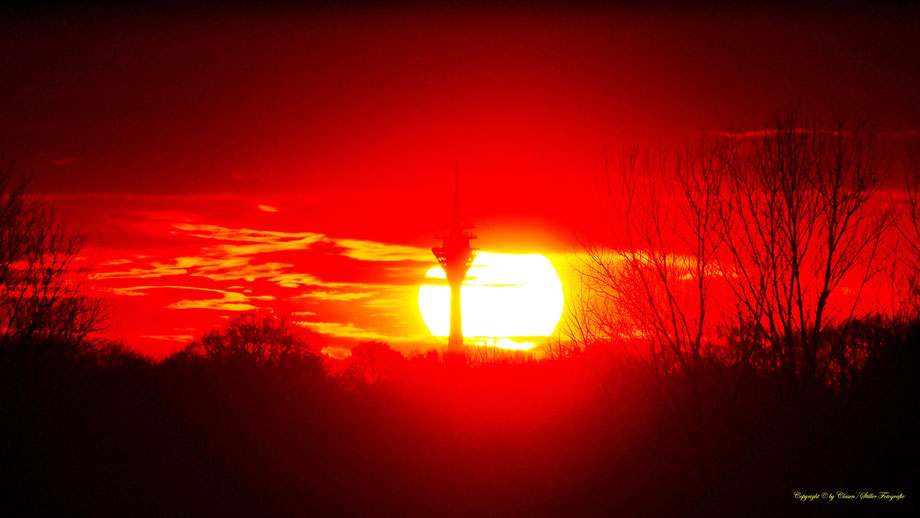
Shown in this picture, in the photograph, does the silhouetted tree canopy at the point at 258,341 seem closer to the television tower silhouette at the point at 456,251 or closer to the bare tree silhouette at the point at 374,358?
the bare tree silhouette at the point at 374,358

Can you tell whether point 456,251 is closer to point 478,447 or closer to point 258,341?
point 258,341

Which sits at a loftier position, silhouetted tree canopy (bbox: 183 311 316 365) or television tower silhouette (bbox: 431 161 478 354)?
television tower silhouette (bbox: 431 161 478 354)

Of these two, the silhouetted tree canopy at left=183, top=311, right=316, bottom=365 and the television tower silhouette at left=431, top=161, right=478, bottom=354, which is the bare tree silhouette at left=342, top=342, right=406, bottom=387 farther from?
the television tower silhouette at left=431, top=161, right=478, bottom=354

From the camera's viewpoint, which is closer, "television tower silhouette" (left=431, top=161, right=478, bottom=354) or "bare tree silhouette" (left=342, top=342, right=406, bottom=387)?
"bare tree silhouette" (left=342, top=342, right=406, bottom=387)

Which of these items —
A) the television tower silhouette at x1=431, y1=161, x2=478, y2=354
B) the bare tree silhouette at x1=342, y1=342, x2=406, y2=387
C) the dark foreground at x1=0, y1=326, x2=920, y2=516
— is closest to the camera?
the dark foreground at x1=0, y1=326, x2=920, y2=516

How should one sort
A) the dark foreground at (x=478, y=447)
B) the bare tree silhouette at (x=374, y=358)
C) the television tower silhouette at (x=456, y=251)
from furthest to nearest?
the television tower silhouette at (x=456, y=251) < the bare tree silhouette at (x=374, y=358) < the dark foreground at (x=478, y=447)

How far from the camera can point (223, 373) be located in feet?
89.7

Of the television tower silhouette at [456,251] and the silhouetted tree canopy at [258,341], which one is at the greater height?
the television tower silhouette at [456,251]

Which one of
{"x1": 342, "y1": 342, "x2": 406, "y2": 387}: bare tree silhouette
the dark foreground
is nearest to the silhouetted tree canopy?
{"x1": 342, "y1": 342, "x2": 406, "y2": 387}: bare tree silhouette

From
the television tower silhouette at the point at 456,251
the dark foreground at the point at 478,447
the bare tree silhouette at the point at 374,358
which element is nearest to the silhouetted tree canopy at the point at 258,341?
the bare tree silhouette at the point at 374,358

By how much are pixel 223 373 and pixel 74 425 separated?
7461 millimetres

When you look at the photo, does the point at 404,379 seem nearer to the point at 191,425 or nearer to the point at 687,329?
the point at 191,425

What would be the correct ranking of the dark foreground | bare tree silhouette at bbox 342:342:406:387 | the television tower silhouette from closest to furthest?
the dark foreground, bare tree silhouette at bbox 342:342:406:387, the television tower silhouette

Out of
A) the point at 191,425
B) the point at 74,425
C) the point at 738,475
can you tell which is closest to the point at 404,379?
the point at 191,425
